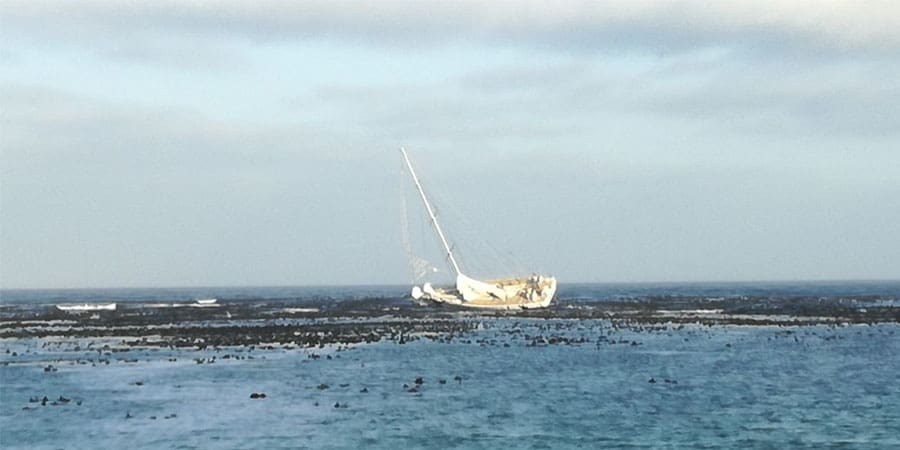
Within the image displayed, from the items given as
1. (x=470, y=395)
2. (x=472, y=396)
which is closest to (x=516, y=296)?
(x=470, y=395)

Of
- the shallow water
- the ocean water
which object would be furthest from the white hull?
the shallow water

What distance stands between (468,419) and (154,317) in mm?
78236

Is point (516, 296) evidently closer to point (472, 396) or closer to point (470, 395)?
point (470, 395)

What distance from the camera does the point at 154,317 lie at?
109375 millimetres

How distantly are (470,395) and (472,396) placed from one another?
29 cm

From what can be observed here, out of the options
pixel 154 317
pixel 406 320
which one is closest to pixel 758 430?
pixel 406 320

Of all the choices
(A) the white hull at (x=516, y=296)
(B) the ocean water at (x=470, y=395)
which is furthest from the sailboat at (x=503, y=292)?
(B) the ocean water at (x=470, y=395)

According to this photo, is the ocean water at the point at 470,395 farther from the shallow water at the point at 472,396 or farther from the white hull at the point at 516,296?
the white hull at the point at 516,296

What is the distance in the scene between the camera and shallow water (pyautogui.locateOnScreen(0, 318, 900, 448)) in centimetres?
3375

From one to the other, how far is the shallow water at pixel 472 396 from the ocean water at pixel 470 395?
0.10m

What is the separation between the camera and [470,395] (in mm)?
43656

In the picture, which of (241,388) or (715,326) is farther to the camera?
(715,326)

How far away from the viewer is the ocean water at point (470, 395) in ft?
111

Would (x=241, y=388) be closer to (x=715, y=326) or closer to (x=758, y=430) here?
(x=758, y=430)
